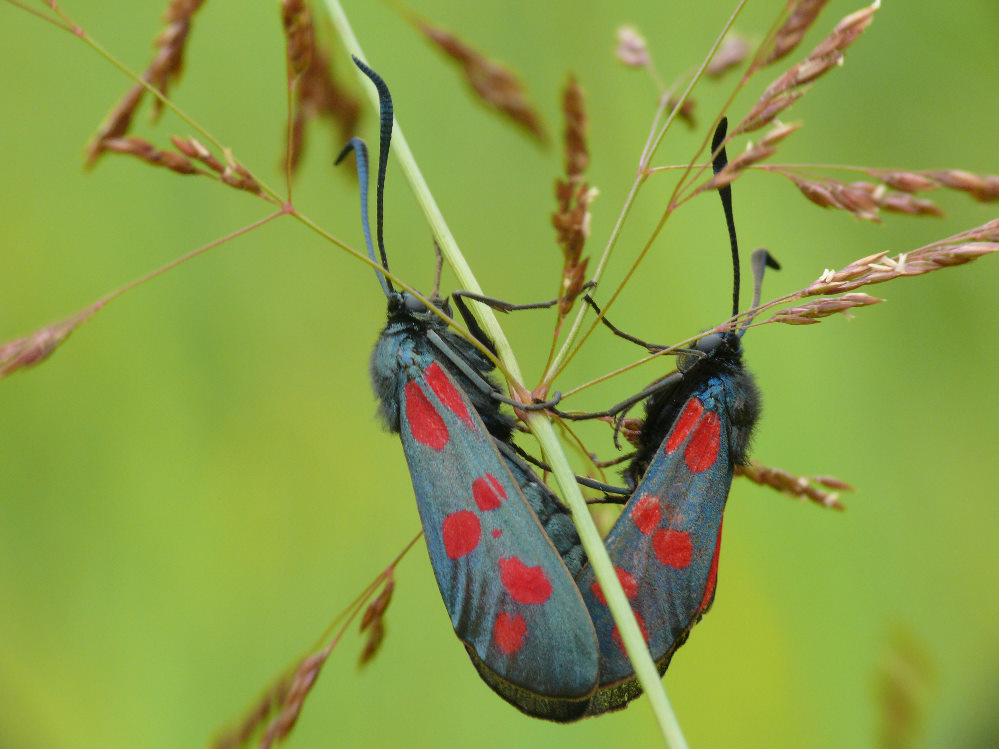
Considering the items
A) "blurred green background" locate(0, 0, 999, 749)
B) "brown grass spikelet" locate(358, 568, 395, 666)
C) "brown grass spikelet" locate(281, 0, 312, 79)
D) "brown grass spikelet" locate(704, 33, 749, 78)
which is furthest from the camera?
"blurred green background" locate(0, 0, 999, 749)

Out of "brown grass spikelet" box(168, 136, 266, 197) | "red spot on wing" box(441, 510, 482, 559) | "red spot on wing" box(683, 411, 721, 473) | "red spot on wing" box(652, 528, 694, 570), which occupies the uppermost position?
"brown grass spikelet" box(168, 136, 266, 197)

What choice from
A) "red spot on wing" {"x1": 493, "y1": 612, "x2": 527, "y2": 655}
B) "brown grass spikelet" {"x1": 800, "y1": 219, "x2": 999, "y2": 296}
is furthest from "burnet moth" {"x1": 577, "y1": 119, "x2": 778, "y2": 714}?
"brown grass spikelet" {"x1": 800, "y1": 219, "x2": 999, "y2": 296}

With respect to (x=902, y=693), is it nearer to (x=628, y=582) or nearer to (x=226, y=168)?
(x=628, y=582)

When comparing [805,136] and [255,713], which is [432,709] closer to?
[255,713]

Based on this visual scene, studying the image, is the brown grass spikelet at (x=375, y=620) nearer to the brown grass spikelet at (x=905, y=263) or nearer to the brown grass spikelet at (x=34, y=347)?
the brown grass spikelet at (x=34, y=347)

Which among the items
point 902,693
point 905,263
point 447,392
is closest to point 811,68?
point 905,263

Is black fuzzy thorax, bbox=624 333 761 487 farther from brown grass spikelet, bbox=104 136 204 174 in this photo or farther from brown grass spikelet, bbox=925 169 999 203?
brown grass spikelet, bbox=104 136 204 174

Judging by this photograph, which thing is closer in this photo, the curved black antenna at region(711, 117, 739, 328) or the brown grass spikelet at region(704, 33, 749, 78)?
the curved black antenna at region(711, 117, 739, 328)

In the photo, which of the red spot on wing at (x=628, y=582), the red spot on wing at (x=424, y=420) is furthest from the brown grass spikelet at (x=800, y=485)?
the red spot on wing at (x=424, y=420)
